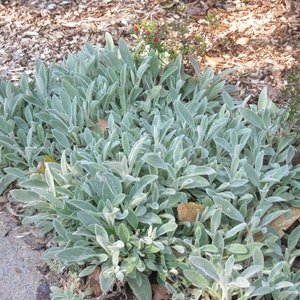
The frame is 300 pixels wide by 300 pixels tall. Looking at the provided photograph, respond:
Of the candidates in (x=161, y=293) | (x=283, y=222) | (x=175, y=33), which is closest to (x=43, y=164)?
(x=161, y=293)

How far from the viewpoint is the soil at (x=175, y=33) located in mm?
3986

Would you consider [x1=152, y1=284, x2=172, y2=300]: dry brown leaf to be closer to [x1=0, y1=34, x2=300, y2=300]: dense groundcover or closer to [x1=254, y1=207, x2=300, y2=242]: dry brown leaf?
[x1=0, y1=34, x2=300, y2=300]: dense groundcover

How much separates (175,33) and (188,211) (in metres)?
2.02

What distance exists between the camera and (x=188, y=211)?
9.00 feet

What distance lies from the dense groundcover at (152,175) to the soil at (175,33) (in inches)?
18.9

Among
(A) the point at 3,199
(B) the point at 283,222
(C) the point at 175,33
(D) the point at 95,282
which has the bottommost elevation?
(B) the point at 283,222

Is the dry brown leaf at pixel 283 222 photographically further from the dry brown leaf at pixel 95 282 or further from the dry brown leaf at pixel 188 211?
the dry brown leaf at pixel 95 282

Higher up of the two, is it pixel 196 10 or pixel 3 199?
pixel 196 10

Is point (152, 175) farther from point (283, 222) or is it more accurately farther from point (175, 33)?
point (175, 33)

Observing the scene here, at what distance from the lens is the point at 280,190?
2.92 meters

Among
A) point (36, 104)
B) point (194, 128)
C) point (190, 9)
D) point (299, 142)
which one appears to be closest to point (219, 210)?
point (194, 128)

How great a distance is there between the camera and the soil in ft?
13.1

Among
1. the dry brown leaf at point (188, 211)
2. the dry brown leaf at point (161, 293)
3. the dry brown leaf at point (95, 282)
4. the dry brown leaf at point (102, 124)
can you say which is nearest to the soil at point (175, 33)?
the dry brown leaf at point (102, 124)

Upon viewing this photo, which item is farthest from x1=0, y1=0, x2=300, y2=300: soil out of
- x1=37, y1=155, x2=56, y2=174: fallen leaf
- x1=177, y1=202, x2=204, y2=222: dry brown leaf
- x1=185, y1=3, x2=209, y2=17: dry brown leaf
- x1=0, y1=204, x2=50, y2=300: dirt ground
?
x1=0, y1=204, x2=50, y2=300: dirt ground
